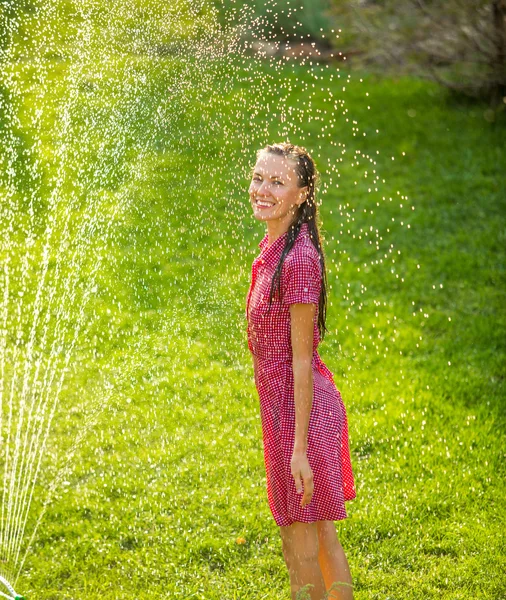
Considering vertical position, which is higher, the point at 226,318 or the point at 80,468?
the point at 226,318

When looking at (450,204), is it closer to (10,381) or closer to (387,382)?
(387,382)

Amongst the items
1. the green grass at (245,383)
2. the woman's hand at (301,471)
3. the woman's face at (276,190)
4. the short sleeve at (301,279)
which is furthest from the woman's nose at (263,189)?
the green grass at (245,383)

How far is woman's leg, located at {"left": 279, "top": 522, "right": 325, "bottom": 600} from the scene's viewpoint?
2828mm

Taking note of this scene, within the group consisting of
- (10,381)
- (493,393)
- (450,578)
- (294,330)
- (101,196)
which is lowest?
(450,578)

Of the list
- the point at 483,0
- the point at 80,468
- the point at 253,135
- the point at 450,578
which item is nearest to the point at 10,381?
the point at 80,468

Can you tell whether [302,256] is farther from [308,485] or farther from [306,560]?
[306,560]

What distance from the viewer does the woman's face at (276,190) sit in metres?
2.82

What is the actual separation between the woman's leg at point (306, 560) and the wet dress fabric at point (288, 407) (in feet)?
0.15

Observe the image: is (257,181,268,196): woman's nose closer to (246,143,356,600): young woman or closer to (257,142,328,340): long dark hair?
(246,143,356,600): young woman

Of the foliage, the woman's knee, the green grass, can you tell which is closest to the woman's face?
the woman's knee

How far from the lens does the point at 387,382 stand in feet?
16.8

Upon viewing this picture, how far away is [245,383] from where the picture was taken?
5.05m

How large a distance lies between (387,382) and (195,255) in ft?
6.25

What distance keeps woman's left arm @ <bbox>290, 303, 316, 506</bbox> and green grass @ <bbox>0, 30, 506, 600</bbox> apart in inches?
40.3
